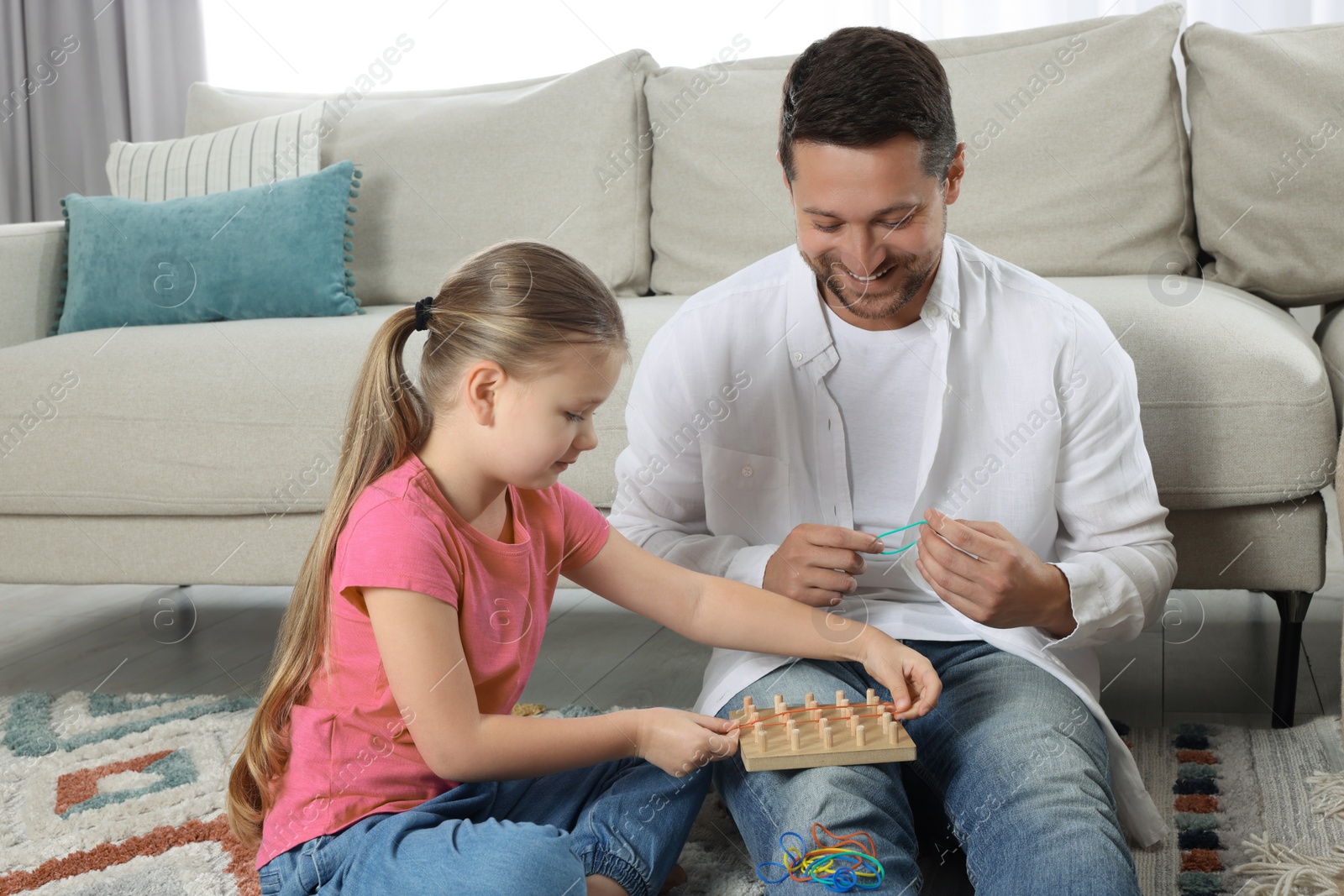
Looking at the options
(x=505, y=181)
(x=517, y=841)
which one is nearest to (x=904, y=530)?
(x=517, y=841)

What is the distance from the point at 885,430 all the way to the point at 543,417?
1.27 feet

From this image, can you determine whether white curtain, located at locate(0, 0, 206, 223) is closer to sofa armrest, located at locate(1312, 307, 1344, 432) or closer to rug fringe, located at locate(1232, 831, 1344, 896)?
sofa armrest, located at locate(1312, 307, 1344, 432)

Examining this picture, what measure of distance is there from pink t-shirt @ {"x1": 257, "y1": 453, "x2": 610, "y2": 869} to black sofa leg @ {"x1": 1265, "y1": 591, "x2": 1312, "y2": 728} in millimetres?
867

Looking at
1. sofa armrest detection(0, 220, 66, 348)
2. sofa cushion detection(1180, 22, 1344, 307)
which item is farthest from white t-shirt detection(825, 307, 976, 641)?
sofa armrest detection(0, 220, 66, 348)

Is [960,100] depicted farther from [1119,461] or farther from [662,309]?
[1119,461]

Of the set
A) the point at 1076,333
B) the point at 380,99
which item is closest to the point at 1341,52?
the point at 1076,333

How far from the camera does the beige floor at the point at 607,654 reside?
4.63ft

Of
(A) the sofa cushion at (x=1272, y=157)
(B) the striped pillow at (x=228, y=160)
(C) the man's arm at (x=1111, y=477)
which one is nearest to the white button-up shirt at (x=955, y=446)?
(C) the man's arm at (x=1111, y=477)

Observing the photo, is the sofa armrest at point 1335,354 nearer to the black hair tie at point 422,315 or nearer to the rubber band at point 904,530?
the rubber band at point 904,530

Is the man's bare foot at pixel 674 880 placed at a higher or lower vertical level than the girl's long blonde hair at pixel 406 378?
lower

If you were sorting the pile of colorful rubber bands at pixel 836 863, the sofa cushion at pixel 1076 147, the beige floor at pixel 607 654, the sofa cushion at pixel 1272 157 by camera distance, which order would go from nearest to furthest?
the pile of colorful rubber bands at pixel 836 863, the beige floor at pixel 607 654, the sofa cushion at pixel 1272 157, the sofa cushion at pixel 1076 147

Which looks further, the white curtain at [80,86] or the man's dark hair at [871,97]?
the white curtain at [80,86]

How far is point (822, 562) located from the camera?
39.9 inches

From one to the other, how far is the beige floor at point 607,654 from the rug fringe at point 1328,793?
156 mm
